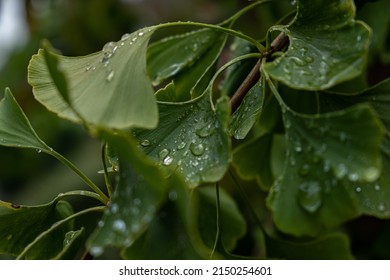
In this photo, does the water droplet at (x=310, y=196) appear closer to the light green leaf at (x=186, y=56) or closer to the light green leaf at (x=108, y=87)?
the light green leaf at (x=108, y=87)

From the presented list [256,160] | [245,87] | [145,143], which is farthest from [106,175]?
[256,160]

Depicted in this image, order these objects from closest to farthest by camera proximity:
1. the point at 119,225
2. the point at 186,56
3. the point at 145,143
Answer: the point at 119,225
the point at 145,143
the point at 186,56

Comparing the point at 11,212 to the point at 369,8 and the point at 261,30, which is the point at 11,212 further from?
the point at 261,30

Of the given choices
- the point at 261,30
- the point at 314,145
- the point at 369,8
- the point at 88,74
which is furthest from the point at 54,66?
the point at 261,30

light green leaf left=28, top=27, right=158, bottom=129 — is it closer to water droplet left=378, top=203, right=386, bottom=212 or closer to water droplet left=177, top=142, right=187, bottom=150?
water droplet left=177, top=142, right=187, bottom=150

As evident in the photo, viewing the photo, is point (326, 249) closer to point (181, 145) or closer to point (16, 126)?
point (181, 145)
